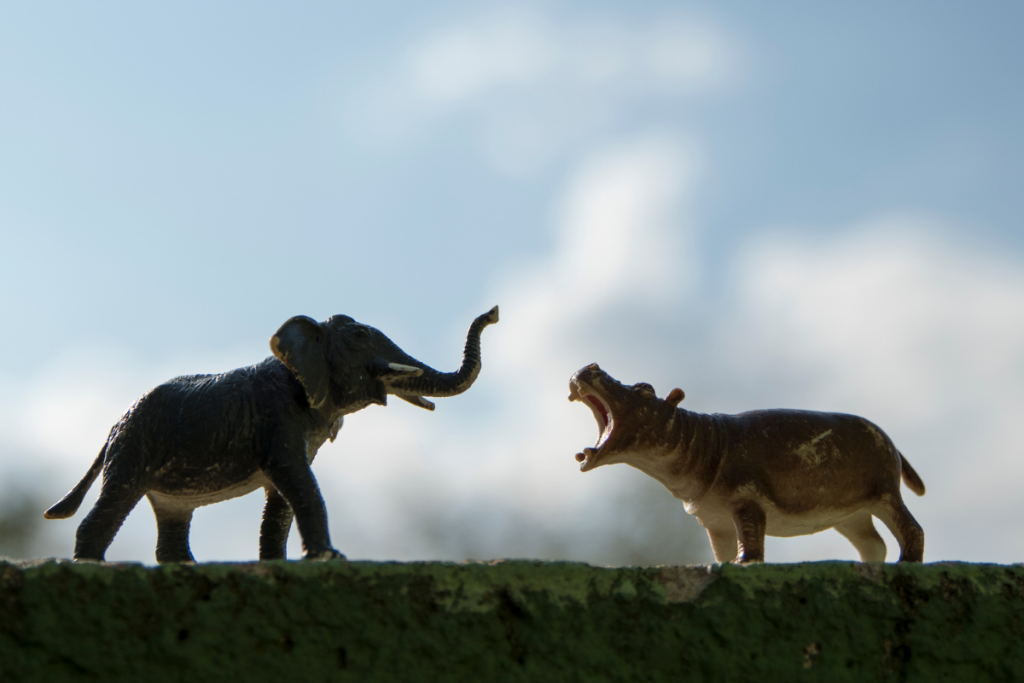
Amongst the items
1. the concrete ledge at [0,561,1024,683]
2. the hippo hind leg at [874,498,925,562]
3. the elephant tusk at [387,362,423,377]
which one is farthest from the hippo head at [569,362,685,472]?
the hippo hind leg at [874,498,925,562]

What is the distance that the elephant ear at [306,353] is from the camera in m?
3.23

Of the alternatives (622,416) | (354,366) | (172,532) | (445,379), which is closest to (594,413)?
(622,416)

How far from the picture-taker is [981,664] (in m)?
2.97

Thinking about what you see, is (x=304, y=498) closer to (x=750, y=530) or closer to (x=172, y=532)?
(x=172, y=532)

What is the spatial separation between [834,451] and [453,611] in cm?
182

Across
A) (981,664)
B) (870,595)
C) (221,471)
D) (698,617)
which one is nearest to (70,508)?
(221,471)

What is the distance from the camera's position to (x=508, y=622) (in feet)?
8.61

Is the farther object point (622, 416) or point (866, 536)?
point (866, 536)

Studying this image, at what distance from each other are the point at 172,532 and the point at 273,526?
371 millimetres

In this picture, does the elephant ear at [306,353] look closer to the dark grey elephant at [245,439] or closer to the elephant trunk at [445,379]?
the dark grey elephant at [245,439]

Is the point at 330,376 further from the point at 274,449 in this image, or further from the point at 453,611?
the point at 453,611

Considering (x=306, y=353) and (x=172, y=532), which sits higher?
(x=306, y=353)

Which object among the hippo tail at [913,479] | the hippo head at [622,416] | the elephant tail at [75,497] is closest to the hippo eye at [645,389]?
the hippo head at [622,416]

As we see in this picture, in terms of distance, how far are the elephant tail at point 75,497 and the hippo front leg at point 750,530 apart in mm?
2292
